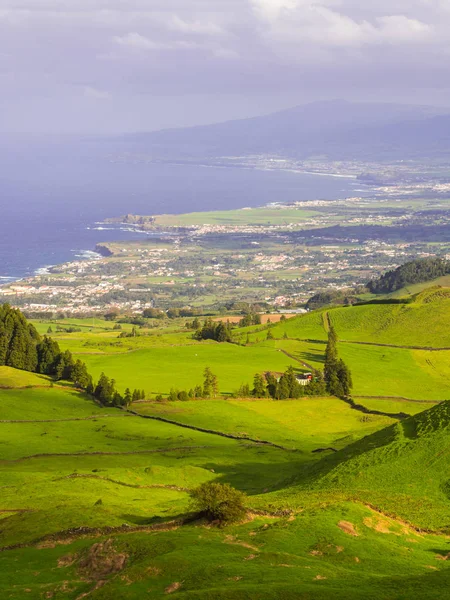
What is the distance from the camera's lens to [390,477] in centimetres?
4759

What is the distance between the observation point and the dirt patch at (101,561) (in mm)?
31516

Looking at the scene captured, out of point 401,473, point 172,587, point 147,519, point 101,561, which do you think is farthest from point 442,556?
point 147,519

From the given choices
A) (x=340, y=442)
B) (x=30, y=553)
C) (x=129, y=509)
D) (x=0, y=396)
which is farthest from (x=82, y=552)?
(x=0, y=396)

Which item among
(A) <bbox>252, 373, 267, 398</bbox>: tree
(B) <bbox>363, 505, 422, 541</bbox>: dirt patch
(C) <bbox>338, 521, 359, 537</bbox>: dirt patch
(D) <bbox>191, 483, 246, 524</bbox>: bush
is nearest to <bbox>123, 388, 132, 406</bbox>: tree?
(A) <bbox>252, 373, 267, 398</bbox>: tree

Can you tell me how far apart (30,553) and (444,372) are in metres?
93.7

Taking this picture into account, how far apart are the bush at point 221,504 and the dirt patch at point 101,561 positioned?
539 cm

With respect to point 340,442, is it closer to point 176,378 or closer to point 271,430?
point 271,430

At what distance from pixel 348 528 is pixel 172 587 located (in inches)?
422

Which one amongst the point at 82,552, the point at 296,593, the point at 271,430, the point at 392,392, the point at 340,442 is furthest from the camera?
the point at 392,392

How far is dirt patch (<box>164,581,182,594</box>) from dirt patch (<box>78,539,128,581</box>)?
3.47 meters

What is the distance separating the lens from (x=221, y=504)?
119 ft

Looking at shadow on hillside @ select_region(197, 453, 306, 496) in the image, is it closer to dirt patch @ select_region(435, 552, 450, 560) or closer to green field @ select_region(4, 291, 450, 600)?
green field @ select_region(4, 291, 450, 600)

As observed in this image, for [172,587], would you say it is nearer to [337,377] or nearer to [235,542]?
[235,542]

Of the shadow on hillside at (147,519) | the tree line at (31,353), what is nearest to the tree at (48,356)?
the tree line at (31,353)
